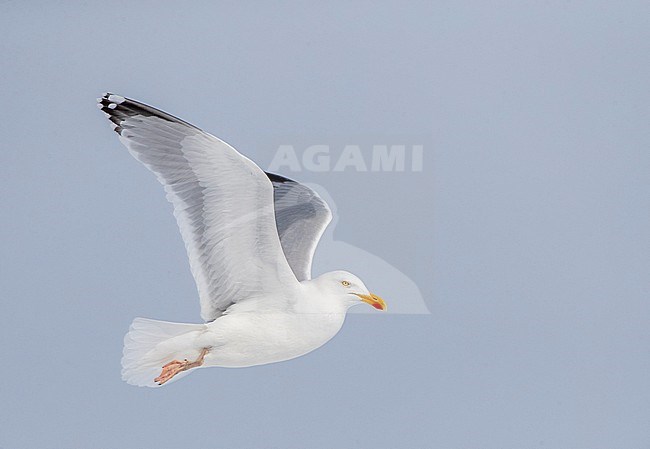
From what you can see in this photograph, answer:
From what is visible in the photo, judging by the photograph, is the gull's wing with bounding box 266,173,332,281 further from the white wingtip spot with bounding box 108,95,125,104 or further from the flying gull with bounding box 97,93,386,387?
the white wingtip spot with bounding box 108,95,125,104

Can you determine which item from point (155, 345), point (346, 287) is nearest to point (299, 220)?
point (346, 287)

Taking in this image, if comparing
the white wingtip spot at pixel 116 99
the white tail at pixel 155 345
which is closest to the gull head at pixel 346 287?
the white tail at pixel 155 345

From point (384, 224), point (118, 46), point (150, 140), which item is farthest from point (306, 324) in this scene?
point (118, 46)

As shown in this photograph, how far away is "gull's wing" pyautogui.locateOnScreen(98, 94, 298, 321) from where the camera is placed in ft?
5.96

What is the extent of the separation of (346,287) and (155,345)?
0.42m

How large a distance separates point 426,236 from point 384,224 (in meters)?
0.12

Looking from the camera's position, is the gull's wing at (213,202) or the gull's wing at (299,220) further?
the gull's wing at (299,220)

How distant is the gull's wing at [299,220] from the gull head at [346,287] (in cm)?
5

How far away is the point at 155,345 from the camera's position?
1.95 metres

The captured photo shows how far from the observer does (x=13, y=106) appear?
254 cm

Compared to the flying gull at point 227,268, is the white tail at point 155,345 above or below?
below

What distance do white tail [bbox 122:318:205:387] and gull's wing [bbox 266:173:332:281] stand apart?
0.82 feet

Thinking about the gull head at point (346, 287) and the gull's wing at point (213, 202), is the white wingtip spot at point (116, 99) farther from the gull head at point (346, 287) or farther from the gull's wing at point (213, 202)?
the gull head at point (346, 287)

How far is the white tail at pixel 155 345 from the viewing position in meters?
1.92
